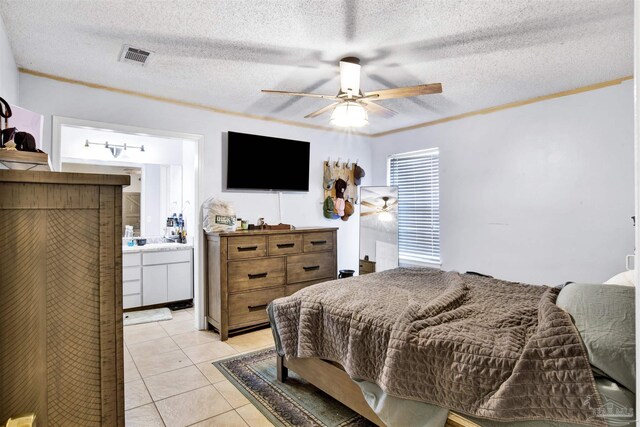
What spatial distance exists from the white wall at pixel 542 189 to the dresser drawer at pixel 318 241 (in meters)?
1.47

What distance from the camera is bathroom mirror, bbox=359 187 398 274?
14.9 feet

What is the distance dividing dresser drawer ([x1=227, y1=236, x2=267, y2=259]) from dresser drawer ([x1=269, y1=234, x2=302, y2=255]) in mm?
95

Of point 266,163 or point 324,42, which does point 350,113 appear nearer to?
point 324,42

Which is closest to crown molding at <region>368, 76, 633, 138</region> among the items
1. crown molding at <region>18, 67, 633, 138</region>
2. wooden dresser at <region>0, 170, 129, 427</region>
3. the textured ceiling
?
crown molding at <region>18, 67, 633, 138</region>

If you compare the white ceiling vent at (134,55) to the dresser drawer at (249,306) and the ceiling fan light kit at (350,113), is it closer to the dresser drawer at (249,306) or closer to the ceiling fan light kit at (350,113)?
the ceiling fan light kit at (350,113)

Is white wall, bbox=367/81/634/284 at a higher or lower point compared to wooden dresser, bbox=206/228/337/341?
higher

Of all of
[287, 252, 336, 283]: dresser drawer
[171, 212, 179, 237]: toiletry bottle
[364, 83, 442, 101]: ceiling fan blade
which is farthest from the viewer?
[171, 212, 179, 237]: toiletry bottle

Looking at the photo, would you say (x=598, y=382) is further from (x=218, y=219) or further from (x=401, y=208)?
(x=401, y=208)

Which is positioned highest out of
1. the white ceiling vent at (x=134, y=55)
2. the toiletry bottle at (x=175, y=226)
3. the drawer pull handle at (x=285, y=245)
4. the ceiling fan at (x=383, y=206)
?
the white ceiling vent at (x=134, y=55)

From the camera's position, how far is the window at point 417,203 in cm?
445

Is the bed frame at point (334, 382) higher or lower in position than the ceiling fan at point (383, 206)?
lower

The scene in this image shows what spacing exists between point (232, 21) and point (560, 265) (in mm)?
3579

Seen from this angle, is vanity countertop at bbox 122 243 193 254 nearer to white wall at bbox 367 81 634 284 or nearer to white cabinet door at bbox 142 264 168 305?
white cabinet door at bbox 142 264 168 305

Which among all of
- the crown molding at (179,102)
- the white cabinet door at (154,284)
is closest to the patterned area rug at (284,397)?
the white cabinet door at (154,284)
